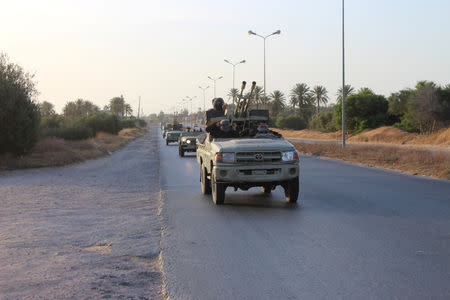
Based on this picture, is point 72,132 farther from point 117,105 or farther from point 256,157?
point 117,105

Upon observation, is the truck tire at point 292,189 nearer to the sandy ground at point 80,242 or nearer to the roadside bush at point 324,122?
the sandy ground at point 80,242

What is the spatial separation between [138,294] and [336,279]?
2005mm

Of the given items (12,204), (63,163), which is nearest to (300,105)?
(63,163)

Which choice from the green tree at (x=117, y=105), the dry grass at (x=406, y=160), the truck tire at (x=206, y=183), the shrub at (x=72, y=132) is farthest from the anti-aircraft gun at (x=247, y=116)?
the green tree at (x=117, y=105)

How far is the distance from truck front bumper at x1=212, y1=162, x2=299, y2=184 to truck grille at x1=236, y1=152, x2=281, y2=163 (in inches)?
4.8

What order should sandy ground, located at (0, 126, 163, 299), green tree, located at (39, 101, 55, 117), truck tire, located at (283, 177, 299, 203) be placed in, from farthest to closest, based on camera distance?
green tree, located at (39, 101, 55, 117), truck tire, located at (283, 177, 299, 203), sandy ground, located at (0, 126, 163, 299)

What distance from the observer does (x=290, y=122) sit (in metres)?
106

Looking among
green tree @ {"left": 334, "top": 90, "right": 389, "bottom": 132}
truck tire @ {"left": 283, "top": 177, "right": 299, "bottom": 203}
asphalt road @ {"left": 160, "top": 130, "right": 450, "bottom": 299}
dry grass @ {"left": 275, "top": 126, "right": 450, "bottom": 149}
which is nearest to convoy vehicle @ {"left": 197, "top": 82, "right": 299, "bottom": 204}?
truck tire @ {"left": 283, "top": 177, "right": 299, "bottom": 203}

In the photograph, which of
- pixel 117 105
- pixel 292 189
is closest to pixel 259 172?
pixel 292 189

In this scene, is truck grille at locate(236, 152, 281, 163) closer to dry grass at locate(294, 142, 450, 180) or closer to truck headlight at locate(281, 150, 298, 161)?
truck headlight at locate(281, 150, 298, 161)

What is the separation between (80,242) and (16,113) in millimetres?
17351

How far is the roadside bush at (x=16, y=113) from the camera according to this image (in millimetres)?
22797

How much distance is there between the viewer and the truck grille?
412 inches

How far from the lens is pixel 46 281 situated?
545 cm
